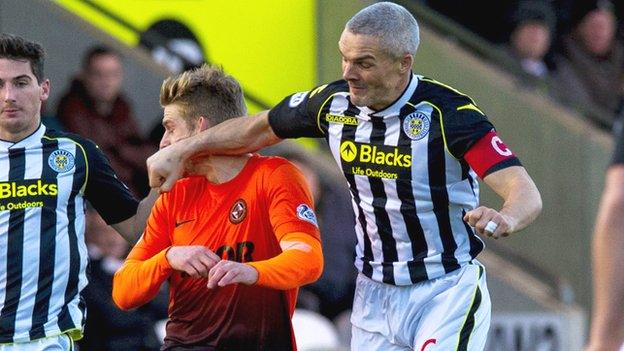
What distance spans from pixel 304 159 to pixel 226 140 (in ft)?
18.1

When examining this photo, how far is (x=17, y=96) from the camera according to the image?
6.37m

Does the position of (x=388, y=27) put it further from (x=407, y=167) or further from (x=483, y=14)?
(x=483, y=14)

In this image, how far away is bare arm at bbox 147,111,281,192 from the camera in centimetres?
629

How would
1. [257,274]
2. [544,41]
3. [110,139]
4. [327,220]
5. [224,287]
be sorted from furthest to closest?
1. [544,41]
2. [327,220]
3. [110,139]
4. [224,287]
5. [257,274]

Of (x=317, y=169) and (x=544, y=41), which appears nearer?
(x=317, y=169)

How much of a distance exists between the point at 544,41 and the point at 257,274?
8557mm

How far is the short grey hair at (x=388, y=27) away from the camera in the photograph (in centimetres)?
613

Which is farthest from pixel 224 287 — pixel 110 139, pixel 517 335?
pixel 517 335

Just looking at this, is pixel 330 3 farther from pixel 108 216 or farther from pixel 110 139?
pixel 108 216

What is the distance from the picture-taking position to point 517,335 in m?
12.4

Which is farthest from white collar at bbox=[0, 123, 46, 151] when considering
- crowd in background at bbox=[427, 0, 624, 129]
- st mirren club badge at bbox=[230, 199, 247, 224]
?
crowd in background at bbox=[427, 0, 624, 129]

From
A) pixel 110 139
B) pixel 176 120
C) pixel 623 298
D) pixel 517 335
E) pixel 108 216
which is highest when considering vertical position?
pixel 623 298

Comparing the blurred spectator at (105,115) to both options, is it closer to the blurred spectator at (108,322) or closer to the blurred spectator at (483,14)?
the blurred spectator at (108,322)

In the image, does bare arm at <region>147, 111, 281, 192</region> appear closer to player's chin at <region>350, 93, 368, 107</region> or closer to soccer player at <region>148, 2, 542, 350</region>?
soccer player at <region>148, 2, 542, 350</region>
